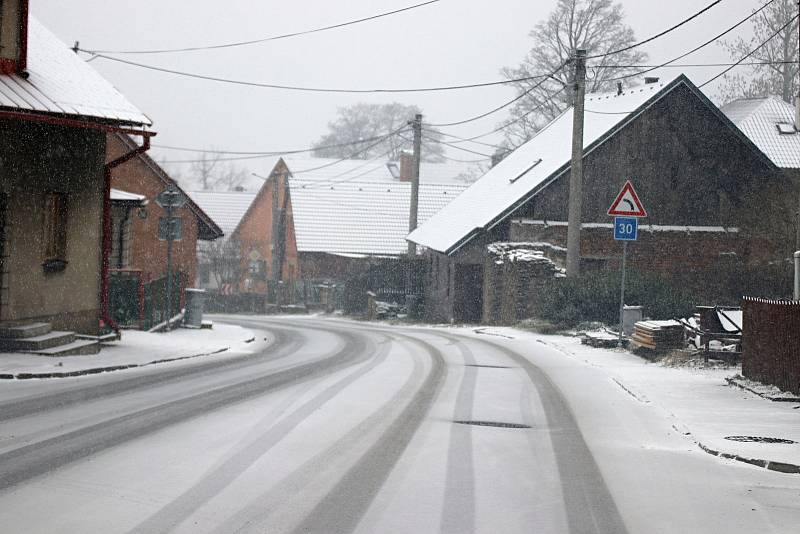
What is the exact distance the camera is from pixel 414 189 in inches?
1697

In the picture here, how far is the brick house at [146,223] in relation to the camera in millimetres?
30641

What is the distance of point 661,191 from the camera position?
34.6 metres

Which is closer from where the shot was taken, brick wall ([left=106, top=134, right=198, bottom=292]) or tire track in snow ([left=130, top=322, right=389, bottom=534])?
A: tire track in snow ([left=130, top=322, right=389, bottom=534])

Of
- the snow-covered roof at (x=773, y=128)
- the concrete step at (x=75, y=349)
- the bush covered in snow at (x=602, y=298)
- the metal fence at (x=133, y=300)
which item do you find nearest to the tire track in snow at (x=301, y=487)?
the concrete step at (x=75, y=349)

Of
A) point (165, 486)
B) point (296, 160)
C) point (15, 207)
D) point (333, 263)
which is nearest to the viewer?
point (165, 486)

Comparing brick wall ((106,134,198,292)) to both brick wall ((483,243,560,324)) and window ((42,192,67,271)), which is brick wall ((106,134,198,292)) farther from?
window ((42,192,67,271))

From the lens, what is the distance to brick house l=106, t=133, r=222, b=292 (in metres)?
30.6

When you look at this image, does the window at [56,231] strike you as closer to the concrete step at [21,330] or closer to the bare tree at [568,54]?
the concrete step at [21,330]

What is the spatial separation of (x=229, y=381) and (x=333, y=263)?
42.7 metres

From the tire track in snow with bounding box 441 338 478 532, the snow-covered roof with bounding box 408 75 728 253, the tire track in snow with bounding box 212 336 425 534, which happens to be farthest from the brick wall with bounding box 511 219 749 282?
the tire track in snow with bounding box 212 336 425 534

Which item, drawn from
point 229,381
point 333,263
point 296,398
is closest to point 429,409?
point 296,398

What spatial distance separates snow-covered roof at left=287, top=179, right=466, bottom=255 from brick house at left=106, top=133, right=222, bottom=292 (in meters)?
14.9

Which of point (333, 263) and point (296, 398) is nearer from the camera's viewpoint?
point (296, 398)

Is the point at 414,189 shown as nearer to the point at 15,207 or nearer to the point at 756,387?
the point at 15,207
